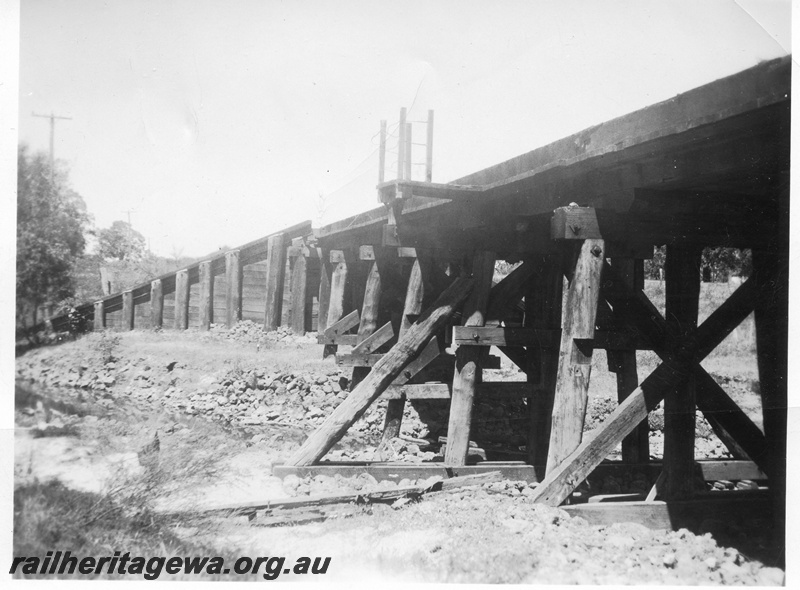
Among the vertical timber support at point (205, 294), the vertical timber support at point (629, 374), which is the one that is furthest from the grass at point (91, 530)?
the vertical timber support at point (205, 294)

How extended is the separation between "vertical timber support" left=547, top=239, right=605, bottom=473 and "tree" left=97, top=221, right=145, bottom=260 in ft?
15.1

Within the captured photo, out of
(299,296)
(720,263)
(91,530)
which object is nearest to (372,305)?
(91,530)

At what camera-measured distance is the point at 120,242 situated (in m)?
8.88

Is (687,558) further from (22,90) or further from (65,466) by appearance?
(22,90)

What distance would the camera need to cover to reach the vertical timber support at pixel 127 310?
11984 mm

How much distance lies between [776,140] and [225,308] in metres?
11.4

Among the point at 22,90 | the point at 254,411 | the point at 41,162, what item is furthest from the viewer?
the point at 254,411

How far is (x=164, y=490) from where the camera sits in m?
3.92

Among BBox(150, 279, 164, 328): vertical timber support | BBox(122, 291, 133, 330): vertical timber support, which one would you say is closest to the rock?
BBox(122, 291, 133, 330): vertical timber support

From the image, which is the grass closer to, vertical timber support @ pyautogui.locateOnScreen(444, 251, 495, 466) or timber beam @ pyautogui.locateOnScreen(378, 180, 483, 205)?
vertical timber support @ pyautogui.locateOnScreen(444, 251, 495, 466)

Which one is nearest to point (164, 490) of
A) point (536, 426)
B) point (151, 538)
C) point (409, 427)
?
point (151, 538)

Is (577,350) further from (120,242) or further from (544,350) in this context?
(120,242)

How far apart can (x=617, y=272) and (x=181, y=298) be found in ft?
35.1

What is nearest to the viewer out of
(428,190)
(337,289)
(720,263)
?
(428,190)
